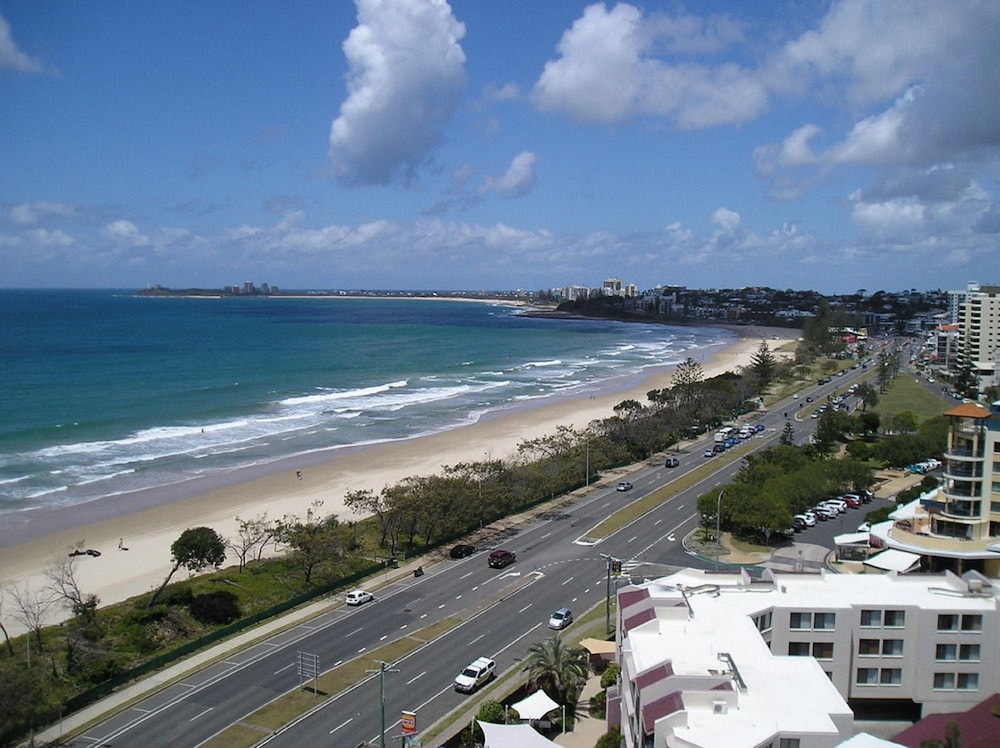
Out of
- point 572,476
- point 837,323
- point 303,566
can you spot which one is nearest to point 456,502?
point 303,566

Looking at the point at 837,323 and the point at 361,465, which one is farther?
the point at 837,323

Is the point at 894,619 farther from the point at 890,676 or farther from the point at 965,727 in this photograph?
the point at 965,727

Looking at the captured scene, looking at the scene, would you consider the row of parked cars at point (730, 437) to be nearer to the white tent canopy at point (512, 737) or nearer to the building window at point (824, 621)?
the building window at point (824, 621)

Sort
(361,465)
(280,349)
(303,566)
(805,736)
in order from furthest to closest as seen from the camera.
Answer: (280,349), (361,465), (303,566), (805,736)

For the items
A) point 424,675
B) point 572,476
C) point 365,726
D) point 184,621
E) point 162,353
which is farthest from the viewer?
point 162,353

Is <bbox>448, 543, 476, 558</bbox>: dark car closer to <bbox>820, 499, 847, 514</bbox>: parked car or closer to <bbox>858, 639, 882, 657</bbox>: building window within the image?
<bbox>858, 639, 882, 657</bbox>: building window

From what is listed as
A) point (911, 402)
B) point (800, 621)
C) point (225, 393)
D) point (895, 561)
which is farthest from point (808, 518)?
point (225, 393)

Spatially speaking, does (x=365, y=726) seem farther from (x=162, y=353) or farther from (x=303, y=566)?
(x=162, y=353)
